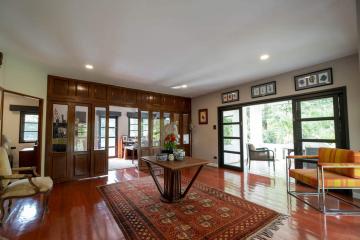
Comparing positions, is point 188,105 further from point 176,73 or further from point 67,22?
point 67,22

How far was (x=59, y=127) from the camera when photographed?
4.01 meters

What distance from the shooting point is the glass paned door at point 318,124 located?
3.19 metres

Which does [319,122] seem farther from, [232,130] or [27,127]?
[27,127]

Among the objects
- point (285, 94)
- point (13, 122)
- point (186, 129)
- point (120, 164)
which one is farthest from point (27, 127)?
point (285, 94)

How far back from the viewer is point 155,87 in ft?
16.7

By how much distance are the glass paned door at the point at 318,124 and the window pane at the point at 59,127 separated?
5569 millimetres

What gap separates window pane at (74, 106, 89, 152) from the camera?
4215 millimetres

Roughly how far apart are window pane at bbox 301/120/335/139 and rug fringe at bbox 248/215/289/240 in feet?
6.97

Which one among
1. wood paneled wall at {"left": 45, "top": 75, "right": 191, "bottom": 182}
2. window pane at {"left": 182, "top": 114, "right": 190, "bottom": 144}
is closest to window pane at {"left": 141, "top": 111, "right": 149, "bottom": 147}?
wood paneled wall at {"left": 45, "top": 75, "right": 191, "bottom": 182}

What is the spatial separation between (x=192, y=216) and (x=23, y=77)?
400 centimetres

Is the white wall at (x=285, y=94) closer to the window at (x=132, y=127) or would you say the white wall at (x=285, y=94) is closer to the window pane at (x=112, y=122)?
the window at (x=132, y=127)

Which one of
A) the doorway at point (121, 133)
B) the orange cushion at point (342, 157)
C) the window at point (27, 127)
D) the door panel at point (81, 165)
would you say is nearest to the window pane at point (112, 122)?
the doorway at point (121, 133)

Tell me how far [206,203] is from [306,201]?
1.73 meters

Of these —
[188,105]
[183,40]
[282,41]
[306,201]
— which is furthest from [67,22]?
[188,105]
